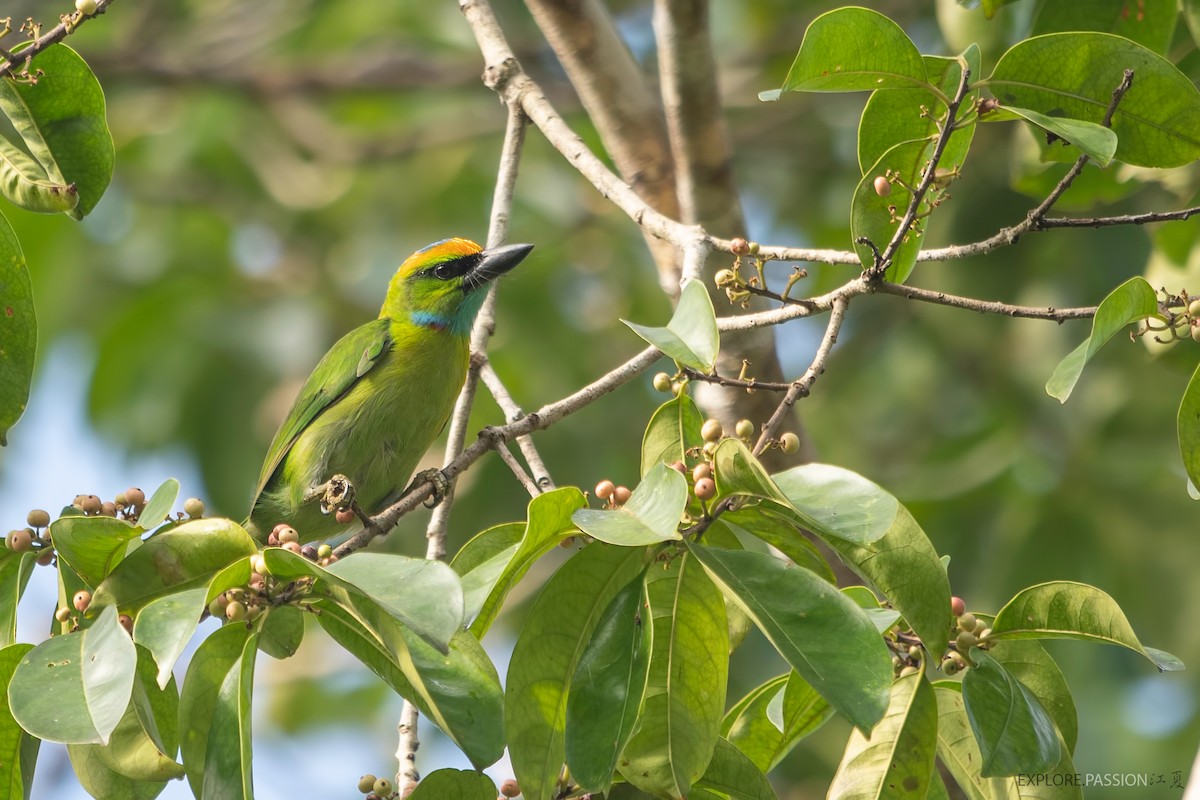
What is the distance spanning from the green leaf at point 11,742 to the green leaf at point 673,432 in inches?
36.2

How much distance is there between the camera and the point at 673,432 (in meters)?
1.94

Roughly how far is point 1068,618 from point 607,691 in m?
0.66

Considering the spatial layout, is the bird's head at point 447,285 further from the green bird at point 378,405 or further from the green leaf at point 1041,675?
the green leaf at point 1041,675

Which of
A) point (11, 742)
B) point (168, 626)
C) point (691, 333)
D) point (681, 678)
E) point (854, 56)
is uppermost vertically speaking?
point (854, 56)

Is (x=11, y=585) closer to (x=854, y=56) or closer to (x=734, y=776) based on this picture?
(x=734, y=776)

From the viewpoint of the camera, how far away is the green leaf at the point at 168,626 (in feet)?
4.90

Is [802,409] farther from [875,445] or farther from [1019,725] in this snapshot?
[1019,725]

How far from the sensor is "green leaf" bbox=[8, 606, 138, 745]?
1.43 metres

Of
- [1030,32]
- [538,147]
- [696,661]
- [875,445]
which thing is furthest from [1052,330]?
[696,661]

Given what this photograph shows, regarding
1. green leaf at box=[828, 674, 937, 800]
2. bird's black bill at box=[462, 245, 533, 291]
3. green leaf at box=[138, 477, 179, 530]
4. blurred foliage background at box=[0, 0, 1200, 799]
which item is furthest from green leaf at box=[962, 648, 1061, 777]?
blurred foliage background at box=[0, 0, 1200, 799]

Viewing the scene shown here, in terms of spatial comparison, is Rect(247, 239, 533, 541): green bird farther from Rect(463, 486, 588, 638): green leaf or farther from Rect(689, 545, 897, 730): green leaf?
Rect(689, 545, 897, 730): green leaf

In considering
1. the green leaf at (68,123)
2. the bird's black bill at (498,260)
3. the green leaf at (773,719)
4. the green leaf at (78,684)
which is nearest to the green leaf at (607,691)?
the green leaf at (773,719)

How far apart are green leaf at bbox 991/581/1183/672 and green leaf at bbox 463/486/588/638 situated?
627 mm

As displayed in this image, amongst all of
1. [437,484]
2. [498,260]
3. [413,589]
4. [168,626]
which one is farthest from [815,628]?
[498,260]
